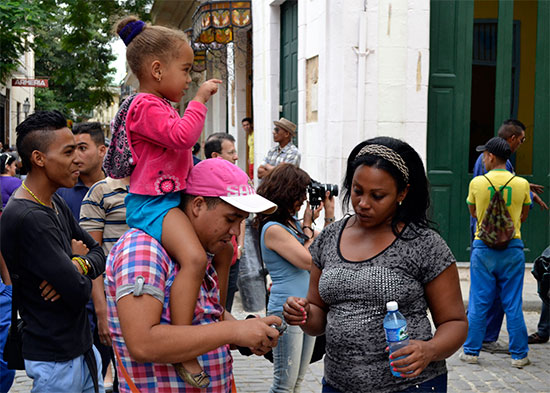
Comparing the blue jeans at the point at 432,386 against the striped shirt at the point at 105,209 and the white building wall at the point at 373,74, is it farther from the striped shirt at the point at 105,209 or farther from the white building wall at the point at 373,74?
the white building wall at the point at 373,74

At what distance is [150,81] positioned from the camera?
8.92 feet

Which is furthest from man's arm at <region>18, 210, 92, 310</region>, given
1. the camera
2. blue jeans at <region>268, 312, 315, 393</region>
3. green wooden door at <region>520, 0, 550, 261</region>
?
green wooden door at <region>520, 0, 550, 261</region>

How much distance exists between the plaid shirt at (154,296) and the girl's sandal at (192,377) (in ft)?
0.15

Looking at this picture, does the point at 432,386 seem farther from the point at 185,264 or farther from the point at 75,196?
the point at 75,196

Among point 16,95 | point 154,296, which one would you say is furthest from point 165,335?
point 16,95

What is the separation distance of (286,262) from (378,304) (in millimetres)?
1699

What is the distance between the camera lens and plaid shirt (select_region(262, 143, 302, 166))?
9.63 m

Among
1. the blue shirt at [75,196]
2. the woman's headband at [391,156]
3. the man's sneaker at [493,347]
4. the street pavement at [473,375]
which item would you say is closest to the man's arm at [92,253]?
the blue shirt at [75,196]

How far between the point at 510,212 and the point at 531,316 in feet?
7.75

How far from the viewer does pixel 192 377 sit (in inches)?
88.6

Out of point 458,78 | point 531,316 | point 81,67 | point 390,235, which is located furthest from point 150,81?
point 81,67

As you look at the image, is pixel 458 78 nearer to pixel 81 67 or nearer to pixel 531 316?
pixel 531 316

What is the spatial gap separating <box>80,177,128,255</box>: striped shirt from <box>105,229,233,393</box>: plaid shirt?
2243mm

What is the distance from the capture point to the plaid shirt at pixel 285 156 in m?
9.63
